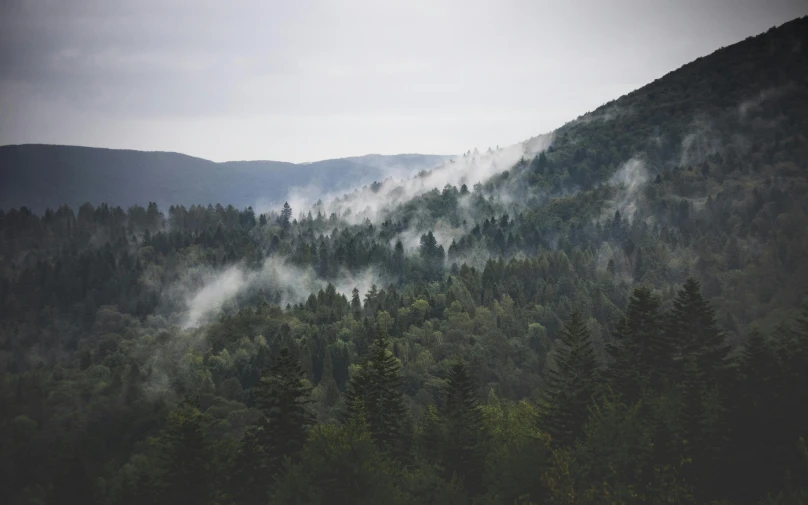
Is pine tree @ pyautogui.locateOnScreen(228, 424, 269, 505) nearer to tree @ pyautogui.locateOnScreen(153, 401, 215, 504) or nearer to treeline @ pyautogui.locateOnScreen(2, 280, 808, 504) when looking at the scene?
treeline @ pyautogui.locateOnScreen(2, 280, 808, 504)

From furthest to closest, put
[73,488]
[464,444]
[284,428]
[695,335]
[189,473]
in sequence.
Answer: [695,335] < [73,488] < [284,428] < [464,444] < [189,473]

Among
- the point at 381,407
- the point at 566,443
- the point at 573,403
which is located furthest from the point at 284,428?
the point at 573,403

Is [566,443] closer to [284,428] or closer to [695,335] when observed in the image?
[695,335]

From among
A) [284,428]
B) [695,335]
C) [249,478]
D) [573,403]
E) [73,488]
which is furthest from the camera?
[695,335]

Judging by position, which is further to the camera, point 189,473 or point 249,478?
point 249,478

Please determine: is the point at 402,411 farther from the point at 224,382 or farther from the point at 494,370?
the point at 224,382

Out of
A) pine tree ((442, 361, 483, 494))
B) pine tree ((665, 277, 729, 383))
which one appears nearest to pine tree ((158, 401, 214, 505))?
pine tree ((442, 361, 483, 494))

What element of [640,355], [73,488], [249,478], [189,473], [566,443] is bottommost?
[73,488]

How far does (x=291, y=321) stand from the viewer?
189 meters

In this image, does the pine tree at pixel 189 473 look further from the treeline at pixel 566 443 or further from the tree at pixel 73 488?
the tree at pixel 73 488

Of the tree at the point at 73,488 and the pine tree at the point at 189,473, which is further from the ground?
the pine tree at the point at 189,473

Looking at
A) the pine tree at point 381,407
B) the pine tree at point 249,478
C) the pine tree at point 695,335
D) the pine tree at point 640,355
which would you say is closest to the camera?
the pine tree at point 249,478

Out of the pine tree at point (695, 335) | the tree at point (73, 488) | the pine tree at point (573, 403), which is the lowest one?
the tree at point (73, 488)

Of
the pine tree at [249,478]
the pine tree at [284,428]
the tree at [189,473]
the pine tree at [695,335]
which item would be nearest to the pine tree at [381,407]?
the pine tree at [284,428]
